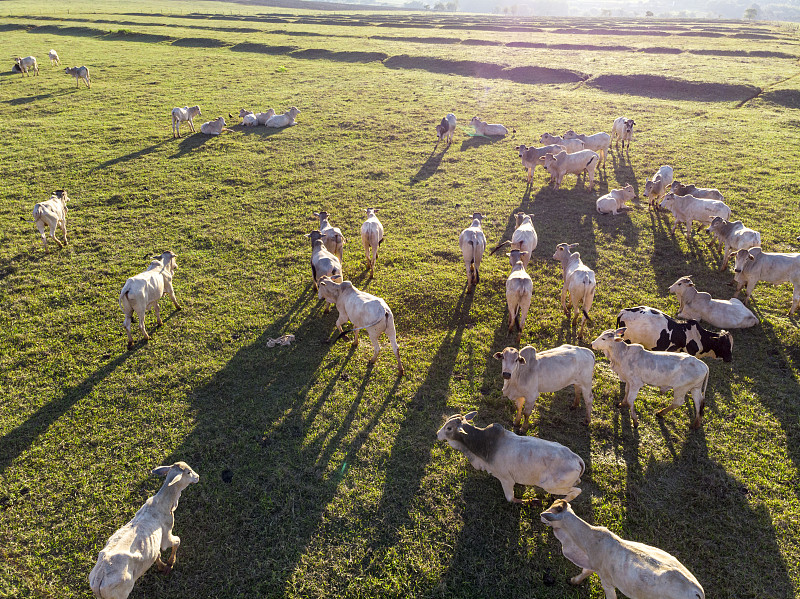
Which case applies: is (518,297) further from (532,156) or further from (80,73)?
(80,73)

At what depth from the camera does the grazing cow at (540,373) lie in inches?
259

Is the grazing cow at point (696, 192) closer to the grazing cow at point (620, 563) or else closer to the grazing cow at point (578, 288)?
the grazing cow at point (578, 288)

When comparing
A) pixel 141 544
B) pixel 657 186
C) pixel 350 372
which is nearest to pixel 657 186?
pixel 657 186

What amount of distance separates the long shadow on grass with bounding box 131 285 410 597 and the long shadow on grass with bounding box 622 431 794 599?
383 centimetres

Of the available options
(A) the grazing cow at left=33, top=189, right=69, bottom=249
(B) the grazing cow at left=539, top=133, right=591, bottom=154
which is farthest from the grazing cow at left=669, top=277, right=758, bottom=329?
(A) the grazing cow at left=33, top=189, right=69, bottom=249

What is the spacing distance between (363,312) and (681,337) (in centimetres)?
549

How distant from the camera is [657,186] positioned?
13219mm

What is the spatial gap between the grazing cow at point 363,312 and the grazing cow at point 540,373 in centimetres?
212

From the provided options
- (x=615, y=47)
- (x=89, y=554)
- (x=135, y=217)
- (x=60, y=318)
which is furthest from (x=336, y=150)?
(x=615, y=47)

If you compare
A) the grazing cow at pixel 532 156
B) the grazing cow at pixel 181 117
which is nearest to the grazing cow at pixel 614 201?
the grazing cow at pixel 532 156

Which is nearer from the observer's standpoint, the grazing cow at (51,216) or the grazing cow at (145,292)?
the grazing cow at (145,292)

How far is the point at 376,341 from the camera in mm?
8000

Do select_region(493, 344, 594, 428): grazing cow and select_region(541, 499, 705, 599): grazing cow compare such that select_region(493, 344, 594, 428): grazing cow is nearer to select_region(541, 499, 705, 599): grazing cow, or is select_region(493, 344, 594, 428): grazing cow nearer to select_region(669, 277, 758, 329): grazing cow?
select_region(541, 499, 705, 599): grazing cow

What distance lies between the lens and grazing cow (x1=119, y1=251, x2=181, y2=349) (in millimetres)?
8195
